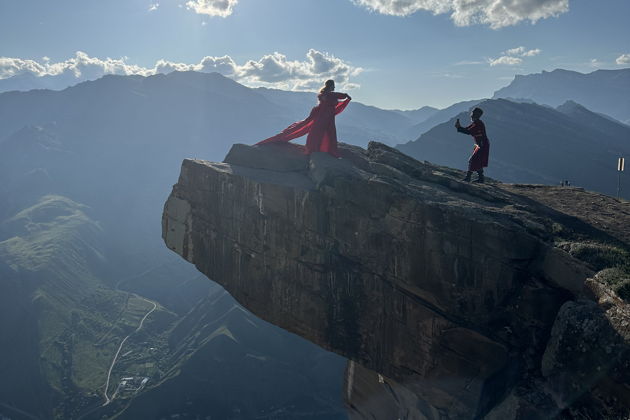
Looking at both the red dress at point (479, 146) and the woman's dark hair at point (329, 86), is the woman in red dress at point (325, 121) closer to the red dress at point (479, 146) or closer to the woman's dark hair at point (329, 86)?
the woman's dark hair at point (329, 86)

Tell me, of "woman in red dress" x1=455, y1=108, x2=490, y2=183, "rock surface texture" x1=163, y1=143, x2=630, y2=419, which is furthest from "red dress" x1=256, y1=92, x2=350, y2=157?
"woman in red dress" x1=455, y1=108, x2=490, y2=183

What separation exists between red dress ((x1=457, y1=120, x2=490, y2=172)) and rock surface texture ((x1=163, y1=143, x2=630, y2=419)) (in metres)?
1.80

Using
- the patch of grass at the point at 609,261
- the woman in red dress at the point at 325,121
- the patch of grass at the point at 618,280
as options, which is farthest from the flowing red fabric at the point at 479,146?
the patch of grass at the point at 618,280

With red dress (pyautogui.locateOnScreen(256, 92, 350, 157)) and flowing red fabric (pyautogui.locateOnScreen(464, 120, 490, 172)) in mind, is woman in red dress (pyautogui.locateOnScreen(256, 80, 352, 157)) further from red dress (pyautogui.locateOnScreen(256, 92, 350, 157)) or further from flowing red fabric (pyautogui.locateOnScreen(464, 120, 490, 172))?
flowing red fabric (pyautogui.locateOnScreen(464, 120, 490, 172))

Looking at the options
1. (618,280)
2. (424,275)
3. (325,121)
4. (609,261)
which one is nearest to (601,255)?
(609,261)

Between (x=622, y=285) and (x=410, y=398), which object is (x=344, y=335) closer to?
(x=410, y=398)

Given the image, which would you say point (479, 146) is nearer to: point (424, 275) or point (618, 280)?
point (424, 275)

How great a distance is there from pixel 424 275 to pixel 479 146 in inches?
342

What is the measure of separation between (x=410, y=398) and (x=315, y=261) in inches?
299

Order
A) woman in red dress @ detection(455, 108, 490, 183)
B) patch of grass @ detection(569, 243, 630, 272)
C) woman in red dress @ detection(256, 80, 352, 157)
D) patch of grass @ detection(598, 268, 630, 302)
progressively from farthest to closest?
1. woman in red dress @ detection(256, 80, 352, 157)
2. woman in red dress @ detection(455, 108, 490, 183)
3. patch of grass @ detection(569, 243, 630, 272)
4. patch of grass @ detection(598, 268, 630, 302)

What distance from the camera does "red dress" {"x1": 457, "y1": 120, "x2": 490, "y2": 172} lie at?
20141 millimetres

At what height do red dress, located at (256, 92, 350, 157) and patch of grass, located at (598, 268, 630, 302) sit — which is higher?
red dress, located at (256, 92, 350, 157)

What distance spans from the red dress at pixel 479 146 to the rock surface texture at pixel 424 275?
180 cm

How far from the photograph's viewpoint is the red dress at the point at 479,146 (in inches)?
793
